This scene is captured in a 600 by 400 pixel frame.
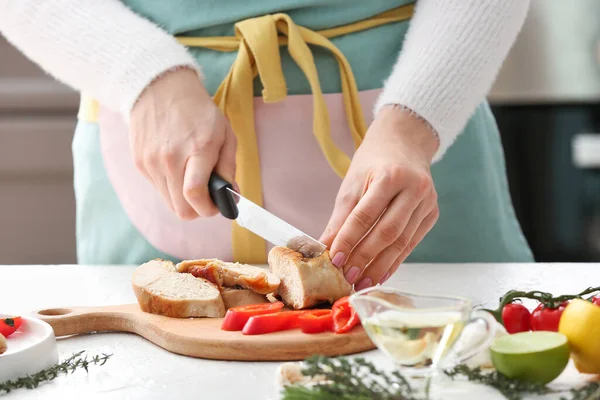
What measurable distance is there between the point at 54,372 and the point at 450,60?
2.32 feet

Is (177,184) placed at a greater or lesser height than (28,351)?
greater

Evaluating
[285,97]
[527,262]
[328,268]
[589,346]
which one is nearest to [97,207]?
[285,97]

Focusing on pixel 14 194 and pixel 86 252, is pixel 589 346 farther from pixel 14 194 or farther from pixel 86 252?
pixel 14 194

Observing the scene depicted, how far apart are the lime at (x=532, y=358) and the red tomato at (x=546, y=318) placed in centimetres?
9

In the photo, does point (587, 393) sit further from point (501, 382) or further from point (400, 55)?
point (400, 55)

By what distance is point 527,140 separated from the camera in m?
2.64

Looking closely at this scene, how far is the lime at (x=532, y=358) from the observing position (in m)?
0.78

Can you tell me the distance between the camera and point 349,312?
0.99m

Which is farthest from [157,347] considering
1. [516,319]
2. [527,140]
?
[527,140]

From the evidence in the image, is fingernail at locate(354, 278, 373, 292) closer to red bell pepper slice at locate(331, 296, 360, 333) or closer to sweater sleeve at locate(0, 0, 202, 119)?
red bell pepper slice at locate(331, 296, 360, 333)

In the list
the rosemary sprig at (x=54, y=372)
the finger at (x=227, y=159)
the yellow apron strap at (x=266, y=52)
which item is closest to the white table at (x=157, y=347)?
the rosemary sprig at (x=54, y=372)

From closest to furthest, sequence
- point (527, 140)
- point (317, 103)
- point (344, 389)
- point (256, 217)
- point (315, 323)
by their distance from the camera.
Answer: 1. point (344, 389)
2. point (315, 323)
3. point (256, 217)
4. point (317, 103)
5. point (527, 140)

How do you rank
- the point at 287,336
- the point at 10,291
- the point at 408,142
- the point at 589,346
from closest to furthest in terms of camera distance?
1. the point at 589,346
2. the point at 287,336
3. the point at 408,142
4. the point at 10,291

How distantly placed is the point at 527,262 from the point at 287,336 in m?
0.76
